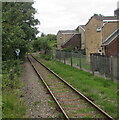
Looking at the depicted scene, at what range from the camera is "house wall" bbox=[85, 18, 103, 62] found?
3323 centimetres

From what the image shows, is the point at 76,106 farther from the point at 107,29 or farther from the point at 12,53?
→ the point at 107,29

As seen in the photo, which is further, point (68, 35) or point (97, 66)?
point (68, 35)

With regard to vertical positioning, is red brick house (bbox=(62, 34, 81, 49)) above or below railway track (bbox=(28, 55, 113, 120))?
above

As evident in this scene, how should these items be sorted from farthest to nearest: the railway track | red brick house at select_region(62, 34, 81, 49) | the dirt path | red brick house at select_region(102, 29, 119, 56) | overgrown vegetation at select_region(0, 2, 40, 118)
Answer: red brick house at select_region(62, 34, 81, 49), red brick house at select_region(102, 29, 119, 56), overgrown vegetation at select_region(0, 2, 40, 118), the dirt path, the railway track

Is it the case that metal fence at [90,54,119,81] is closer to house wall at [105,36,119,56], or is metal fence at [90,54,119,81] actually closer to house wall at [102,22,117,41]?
house wall at [105,36,119,56]

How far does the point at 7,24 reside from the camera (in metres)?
20.5

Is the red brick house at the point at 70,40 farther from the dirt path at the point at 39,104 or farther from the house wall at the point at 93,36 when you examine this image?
the dirt path at the point at 39,104

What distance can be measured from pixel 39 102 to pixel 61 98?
1.29 metres

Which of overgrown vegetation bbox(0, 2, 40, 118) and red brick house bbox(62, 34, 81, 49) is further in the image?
red brick house bbox(62, 34, 81, 49)

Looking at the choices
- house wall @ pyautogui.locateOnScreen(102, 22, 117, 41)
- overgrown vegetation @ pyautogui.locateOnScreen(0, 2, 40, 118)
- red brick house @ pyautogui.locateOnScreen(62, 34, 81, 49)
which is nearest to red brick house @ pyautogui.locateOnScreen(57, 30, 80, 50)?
red brick house @ pyautogui.locateOnScreen(62, 34, 81, 49)

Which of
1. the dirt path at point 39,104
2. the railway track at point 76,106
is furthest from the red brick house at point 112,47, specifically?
the dirt path at point 39,104

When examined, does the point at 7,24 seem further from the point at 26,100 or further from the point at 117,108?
the point at 117,108

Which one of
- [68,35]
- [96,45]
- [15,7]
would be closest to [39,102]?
[15,7]

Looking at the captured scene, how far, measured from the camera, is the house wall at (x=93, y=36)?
33.2 meters
